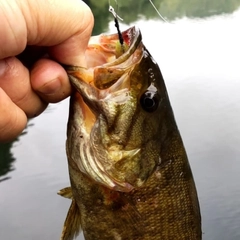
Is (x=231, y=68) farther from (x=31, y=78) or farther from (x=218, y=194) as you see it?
(x=31, y=78)

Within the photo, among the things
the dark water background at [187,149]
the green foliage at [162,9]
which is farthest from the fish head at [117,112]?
the green foliage at [162,9]

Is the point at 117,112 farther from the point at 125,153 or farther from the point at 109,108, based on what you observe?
the point at 125,153

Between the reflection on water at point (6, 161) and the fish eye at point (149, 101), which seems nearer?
the fish eye at point (149, 101)

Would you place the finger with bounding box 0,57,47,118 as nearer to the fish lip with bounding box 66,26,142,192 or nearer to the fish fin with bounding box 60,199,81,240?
the fish lip with bounding box 66,26,142,192

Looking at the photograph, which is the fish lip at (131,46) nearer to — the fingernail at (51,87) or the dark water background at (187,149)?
the fingernail at (51,87)

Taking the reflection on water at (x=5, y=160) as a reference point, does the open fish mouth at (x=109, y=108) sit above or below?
above

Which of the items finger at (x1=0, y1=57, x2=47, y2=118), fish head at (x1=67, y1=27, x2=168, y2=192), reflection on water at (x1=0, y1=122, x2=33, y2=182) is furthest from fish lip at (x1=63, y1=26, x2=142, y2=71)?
reflection on water at (x1=0, y1=122, x2=33, y2=182)
